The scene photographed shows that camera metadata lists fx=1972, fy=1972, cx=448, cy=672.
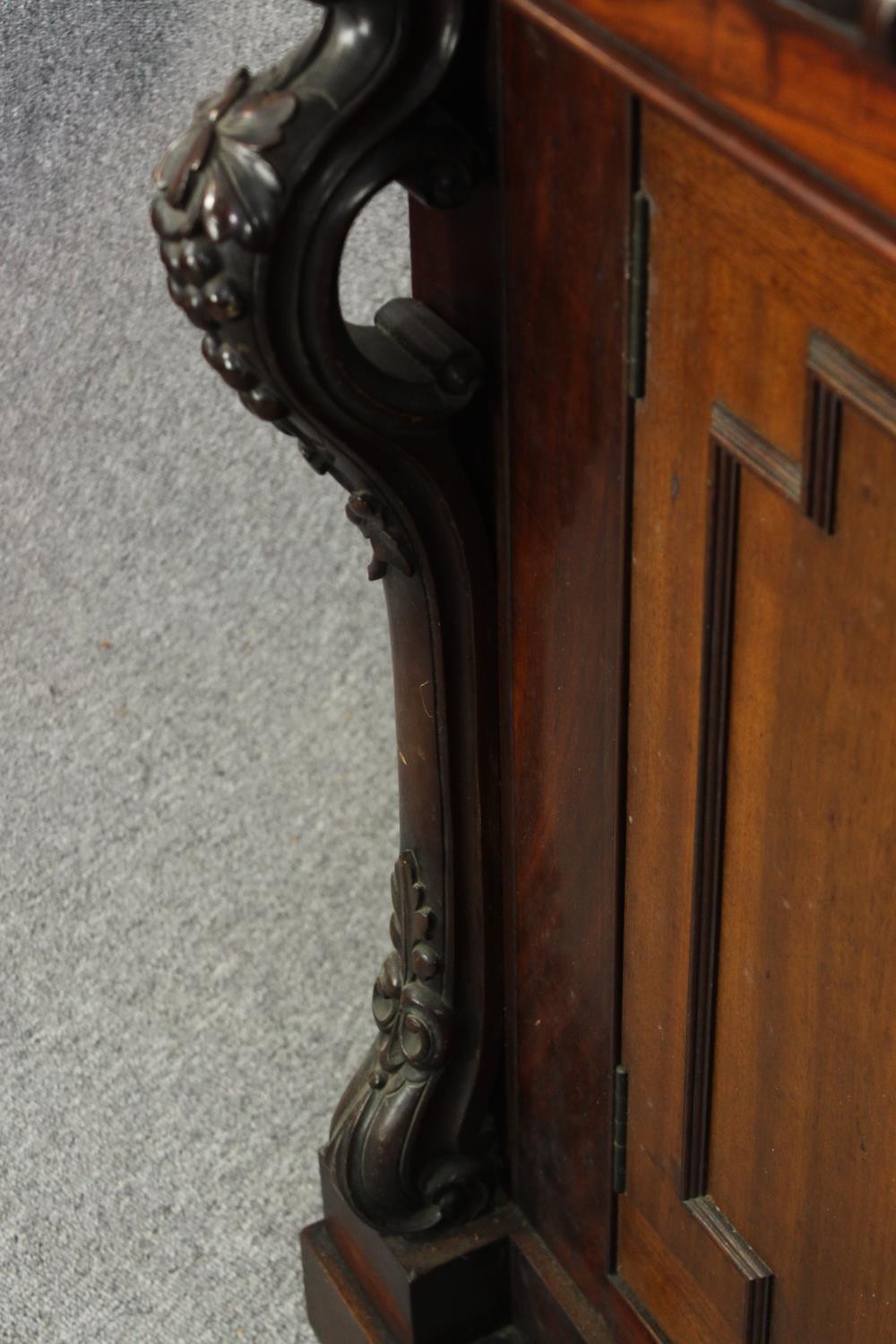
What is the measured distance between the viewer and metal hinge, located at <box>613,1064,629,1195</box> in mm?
904

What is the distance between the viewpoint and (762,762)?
710mm

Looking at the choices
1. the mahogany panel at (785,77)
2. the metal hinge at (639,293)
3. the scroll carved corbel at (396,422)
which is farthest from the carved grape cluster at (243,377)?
the mahogany panel at (785,77)

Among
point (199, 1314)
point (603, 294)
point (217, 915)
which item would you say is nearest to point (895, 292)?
point (603, 294)

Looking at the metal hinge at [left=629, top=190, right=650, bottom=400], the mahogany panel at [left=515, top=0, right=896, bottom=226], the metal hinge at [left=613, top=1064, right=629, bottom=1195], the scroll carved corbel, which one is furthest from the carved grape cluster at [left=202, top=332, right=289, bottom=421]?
the metal hinge at [left=613, top=1064, right=629, bottom=1195]

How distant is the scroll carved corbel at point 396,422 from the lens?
69cm

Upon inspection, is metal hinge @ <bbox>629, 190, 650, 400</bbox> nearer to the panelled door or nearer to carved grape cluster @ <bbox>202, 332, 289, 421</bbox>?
the panelled door

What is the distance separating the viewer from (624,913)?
2.80ft

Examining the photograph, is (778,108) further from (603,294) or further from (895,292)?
(603,294)

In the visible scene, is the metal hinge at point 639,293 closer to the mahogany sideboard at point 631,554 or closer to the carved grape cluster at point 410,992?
the mahogany sideboard at point 631,554

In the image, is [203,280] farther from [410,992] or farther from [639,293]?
[410,992]

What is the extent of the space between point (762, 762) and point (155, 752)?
2.98ft

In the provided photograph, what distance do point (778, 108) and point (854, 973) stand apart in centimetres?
33

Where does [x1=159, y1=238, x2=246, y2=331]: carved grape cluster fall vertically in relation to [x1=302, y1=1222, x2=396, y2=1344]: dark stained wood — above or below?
above

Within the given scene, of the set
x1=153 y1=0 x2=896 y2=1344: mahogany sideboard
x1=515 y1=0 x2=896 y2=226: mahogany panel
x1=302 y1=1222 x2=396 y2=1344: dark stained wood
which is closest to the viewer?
x1=515 y1=0 x2=896 y2=226: mahogany panel
